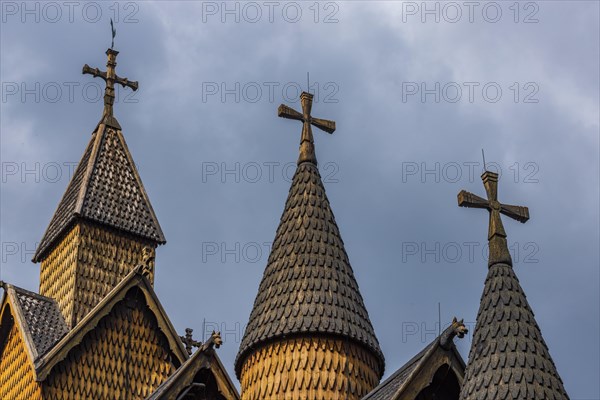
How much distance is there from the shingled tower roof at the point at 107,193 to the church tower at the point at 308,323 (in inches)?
306

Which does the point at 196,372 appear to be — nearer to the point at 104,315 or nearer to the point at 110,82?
the point at 104,315

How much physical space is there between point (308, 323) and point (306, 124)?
5.10 m

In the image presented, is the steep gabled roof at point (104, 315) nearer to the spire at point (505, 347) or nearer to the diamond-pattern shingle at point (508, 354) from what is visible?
the spire at point (505, 347)

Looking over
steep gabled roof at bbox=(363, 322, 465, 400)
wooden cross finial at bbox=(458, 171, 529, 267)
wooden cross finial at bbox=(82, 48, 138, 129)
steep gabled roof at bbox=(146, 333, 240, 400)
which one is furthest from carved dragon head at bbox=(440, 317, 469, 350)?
wooden cross finial at bbox=(82, 48, 138, 129)

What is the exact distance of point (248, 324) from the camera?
2975 cm

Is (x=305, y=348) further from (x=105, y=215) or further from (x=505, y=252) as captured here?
(x=105, y=215)

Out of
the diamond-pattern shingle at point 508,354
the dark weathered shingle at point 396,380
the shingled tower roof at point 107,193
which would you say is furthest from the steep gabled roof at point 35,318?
the diamond-pattern shingle at point 508,354

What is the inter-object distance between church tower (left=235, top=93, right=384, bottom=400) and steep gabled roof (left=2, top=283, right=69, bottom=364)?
21.2 feet

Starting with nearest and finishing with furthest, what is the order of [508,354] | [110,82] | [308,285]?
1. [508,354]
2. [308,285]
3. [110,82]

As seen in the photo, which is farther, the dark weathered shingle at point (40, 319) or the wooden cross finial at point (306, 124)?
the dark weathered shingle at point (40, 319)

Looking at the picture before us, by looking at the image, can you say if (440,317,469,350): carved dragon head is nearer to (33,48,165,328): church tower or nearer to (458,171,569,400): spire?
(458,171,569,400): spire

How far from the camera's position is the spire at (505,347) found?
22500 mm

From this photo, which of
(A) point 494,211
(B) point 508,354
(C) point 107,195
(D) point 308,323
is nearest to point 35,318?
(C) point 107,195

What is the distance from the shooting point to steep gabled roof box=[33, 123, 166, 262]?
3694 cm
